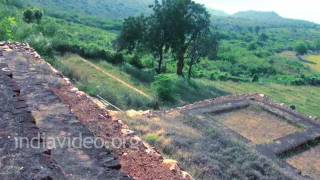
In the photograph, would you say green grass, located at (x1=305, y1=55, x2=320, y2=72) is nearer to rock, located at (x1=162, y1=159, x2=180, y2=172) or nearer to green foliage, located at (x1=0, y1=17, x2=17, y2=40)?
green foliage, located at (x1=0, y1=17, x2=17, y2=40)

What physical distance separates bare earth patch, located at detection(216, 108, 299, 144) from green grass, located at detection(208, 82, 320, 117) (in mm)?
16879

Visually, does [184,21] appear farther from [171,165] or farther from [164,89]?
[171,165]

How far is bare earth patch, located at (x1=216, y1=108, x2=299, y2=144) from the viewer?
1454 centimetres

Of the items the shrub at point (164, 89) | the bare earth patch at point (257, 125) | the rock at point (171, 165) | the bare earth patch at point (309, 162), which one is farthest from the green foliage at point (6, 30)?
the rock at point (171, 165)

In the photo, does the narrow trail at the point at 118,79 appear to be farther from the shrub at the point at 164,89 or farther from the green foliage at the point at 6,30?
the green foliage at the point at 6,30

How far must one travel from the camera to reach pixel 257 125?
51.2 feet

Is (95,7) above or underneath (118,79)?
underneath

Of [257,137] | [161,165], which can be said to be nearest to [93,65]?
[257,137]

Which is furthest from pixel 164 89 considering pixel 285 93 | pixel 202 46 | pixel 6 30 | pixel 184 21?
pixel 285 93

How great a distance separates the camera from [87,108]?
341 inches

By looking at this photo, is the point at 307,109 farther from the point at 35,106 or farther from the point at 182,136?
the point at 35,106

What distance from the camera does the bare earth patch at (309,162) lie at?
40.3ft

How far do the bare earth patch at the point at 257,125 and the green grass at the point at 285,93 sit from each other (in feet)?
55.4

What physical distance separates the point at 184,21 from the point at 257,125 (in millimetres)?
15915
